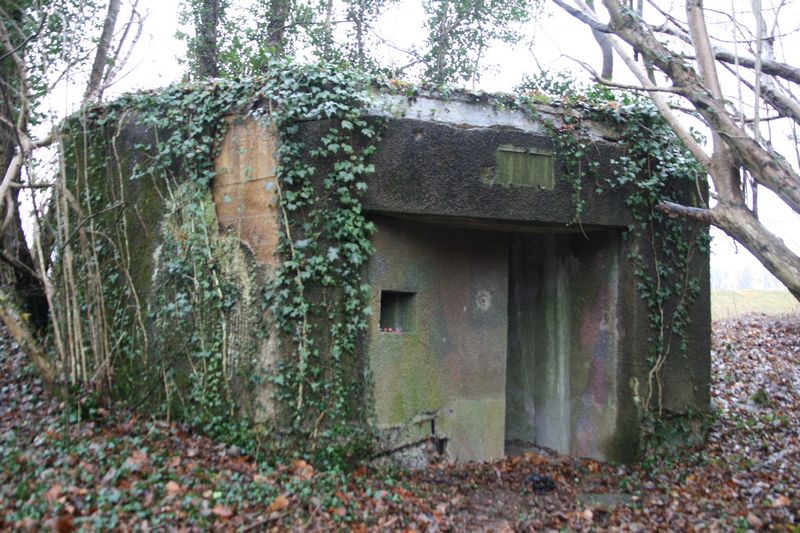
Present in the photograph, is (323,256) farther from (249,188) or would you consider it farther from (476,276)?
(476,276)

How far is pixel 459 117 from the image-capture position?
620 cm

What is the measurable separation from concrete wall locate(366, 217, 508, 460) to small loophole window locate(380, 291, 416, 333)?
0.17 feet

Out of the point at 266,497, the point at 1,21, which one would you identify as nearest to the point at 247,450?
the point at 266,497

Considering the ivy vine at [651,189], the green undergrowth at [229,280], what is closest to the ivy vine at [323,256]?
the green undergrowth at [229,280]

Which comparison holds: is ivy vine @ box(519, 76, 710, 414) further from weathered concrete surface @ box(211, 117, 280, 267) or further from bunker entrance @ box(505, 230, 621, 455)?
weathered concrete surface @ box(211, 117, 280, 267)

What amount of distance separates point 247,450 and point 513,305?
362 cm

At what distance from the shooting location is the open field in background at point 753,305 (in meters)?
14.0

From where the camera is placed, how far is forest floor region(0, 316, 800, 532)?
4.34 m

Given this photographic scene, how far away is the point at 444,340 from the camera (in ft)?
21.2

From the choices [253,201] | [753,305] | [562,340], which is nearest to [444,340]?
[562,340]

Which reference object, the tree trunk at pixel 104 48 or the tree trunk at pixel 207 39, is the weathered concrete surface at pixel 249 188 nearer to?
the tree trunk at pixel 104 48

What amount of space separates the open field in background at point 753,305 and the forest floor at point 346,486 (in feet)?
24.2

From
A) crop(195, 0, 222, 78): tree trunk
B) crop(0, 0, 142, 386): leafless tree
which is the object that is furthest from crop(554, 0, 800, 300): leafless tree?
crop(195, 0, 222, 78): tree trunk

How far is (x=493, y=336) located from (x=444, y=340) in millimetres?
654
